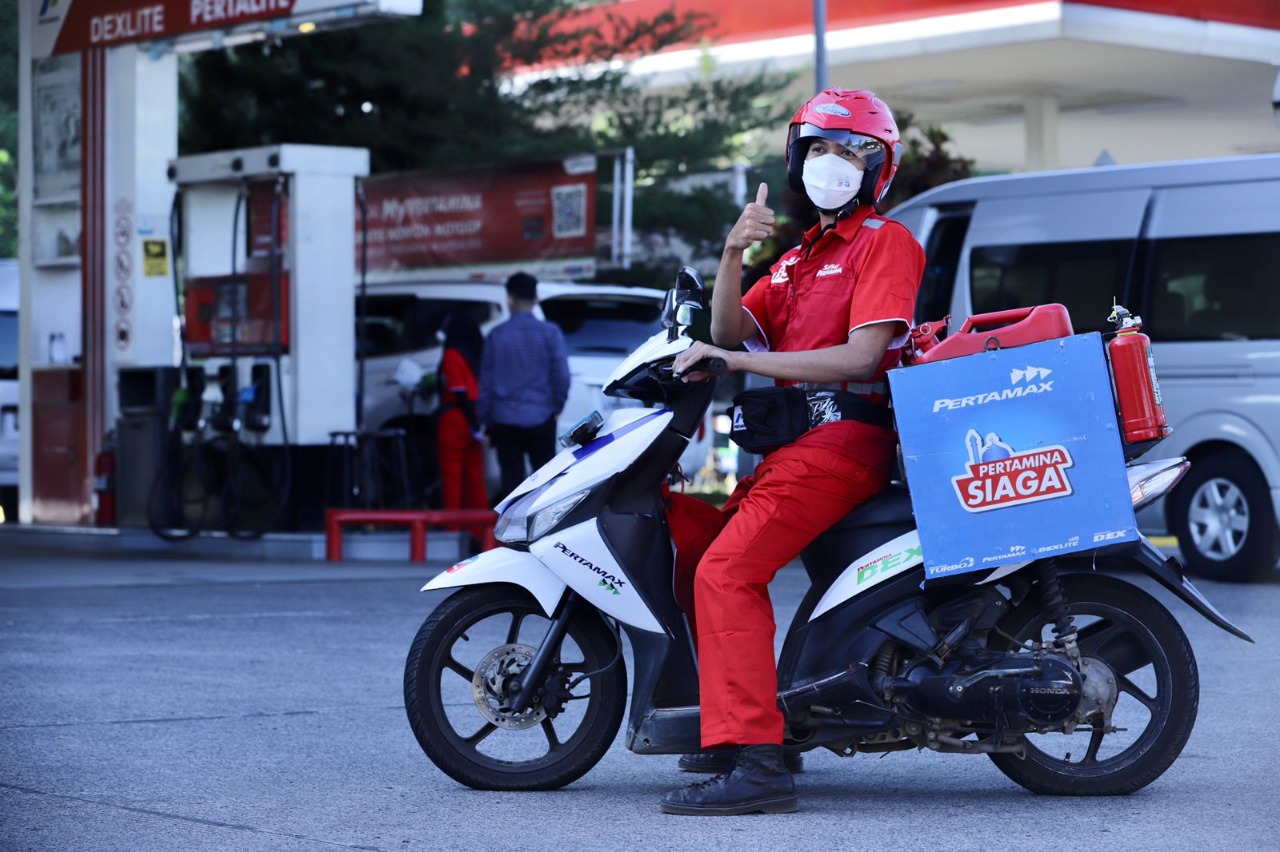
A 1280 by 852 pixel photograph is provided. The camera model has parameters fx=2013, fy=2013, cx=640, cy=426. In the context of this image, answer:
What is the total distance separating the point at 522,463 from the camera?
541 inches

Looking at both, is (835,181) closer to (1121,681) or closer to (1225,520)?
(1121,681)

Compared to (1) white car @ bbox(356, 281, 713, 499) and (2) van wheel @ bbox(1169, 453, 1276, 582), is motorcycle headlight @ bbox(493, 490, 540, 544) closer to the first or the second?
(2) van wheel @ bbox(1169, 453, 1276, 582)

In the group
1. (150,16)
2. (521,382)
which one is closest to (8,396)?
(150,16)

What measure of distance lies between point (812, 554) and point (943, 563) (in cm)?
41

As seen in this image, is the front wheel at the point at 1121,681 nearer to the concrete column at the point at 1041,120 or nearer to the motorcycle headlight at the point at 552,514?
the motorcycle headlight at the point at 552,514

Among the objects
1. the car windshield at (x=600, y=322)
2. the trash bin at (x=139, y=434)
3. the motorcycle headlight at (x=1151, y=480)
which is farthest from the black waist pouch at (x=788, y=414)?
the car windshield at (x=600, y=322)

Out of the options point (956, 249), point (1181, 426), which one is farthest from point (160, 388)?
point (1181, 426)

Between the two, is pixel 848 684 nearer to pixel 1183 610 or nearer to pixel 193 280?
pixel 1183 610

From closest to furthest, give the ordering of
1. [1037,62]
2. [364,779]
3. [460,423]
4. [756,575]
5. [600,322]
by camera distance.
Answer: [756,575] → [364,779] → [460,423] → [600,322] → [1037,62]

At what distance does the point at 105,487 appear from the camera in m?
15.3

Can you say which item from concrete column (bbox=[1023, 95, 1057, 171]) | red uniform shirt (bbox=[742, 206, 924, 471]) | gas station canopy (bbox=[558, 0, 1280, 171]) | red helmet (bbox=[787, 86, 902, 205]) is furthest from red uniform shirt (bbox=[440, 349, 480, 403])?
concrete column (bbox=[1023, 95, 1057, 171])

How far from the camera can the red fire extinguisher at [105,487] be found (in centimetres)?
1529

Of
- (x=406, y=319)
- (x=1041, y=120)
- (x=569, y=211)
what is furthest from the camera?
(x=1041, y=120)

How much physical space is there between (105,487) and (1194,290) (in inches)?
322
